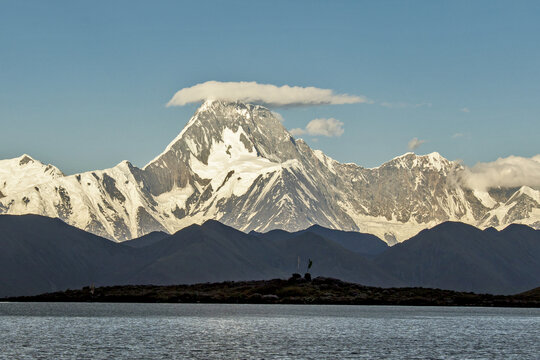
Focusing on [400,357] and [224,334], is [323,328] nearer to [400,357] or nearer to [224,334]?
[224,334]

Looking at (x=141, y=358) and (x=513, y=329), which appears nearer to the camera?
(x=141, y=358)

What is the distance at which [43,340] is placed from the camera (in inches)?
5851

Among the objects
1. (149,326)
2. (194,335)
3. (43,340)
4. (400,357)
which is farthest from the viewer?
(149,326)

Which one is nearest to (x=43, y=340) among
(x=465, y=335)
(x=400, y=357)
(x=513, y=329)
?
(x=400, y=357)

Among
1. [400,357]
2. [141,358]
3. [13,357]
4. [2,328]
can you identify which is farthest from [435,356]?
[2,328]

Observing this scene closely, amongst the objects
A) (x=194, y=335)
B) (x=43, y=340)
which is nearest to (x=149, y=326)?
(x=194, y=335)

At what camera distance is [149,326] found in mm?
193375

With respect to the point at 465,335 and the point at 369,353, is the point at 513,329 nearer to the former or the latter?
the point at 465,335

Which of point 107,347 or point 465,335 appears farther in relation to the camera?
point 465,335

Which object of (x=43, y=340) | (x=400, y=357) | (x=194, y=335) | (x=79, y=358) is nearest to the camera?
(x=79, y=358)

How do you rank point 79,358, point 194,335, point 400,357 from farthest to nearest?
point 194,335
point 400,357
point 79,358

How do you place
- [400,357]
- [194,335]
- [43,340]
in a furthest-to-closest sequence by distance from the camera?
[194,335], [43,340], [400,357]

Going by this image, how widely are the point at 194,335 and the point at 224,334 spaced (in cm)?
647

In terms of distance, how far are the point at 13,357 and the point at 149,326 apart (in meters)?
73.9
